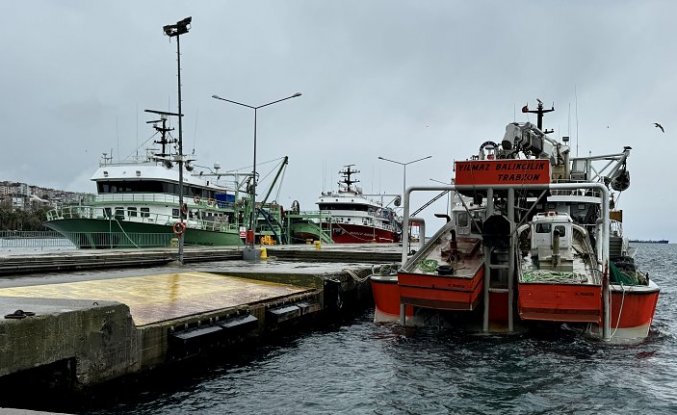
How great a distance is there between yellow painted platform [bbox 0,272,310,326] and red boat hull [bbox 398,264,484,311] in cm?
335

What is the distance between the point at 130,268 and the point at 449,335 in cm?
1153

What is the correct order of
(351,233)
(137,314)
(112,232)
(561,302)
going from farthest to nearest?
(351,233)
(112,232)
(561,302)
(137,314)

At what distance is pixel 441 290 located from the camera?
1284cm

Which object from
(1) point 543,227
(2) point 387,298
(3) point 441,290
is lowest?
(2) point 387,298

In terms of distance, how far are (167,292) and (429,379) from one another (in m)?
6.45

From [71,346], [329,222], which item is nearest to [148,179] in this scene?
[329,222]

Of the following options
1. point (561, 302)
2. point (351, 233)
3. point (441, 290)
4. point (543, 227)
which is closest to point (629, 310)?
point (561, 302)

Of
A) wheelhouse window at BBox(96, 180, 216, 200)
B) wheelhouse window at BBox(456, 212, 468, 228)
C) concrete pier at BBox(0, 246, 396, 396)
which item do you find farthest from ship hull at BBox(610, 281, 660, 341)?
wheelhouse window at BBox(96, 180, 216, 200)

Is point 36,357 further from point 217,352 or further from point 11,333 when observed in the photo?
point 217,352

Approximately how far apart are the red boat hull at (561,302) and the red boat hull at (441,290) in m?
1.19

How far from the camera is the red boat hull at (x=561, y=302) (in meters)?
11.8

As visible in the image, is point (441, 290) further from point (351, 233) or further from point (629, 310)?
point (351, 233)

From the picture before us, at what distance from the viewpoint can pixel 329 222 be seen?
5928cm

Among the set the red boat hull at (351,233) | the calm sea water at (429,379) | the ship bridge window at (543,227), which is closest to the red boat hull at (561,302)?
the calm sea water at (429,379)
